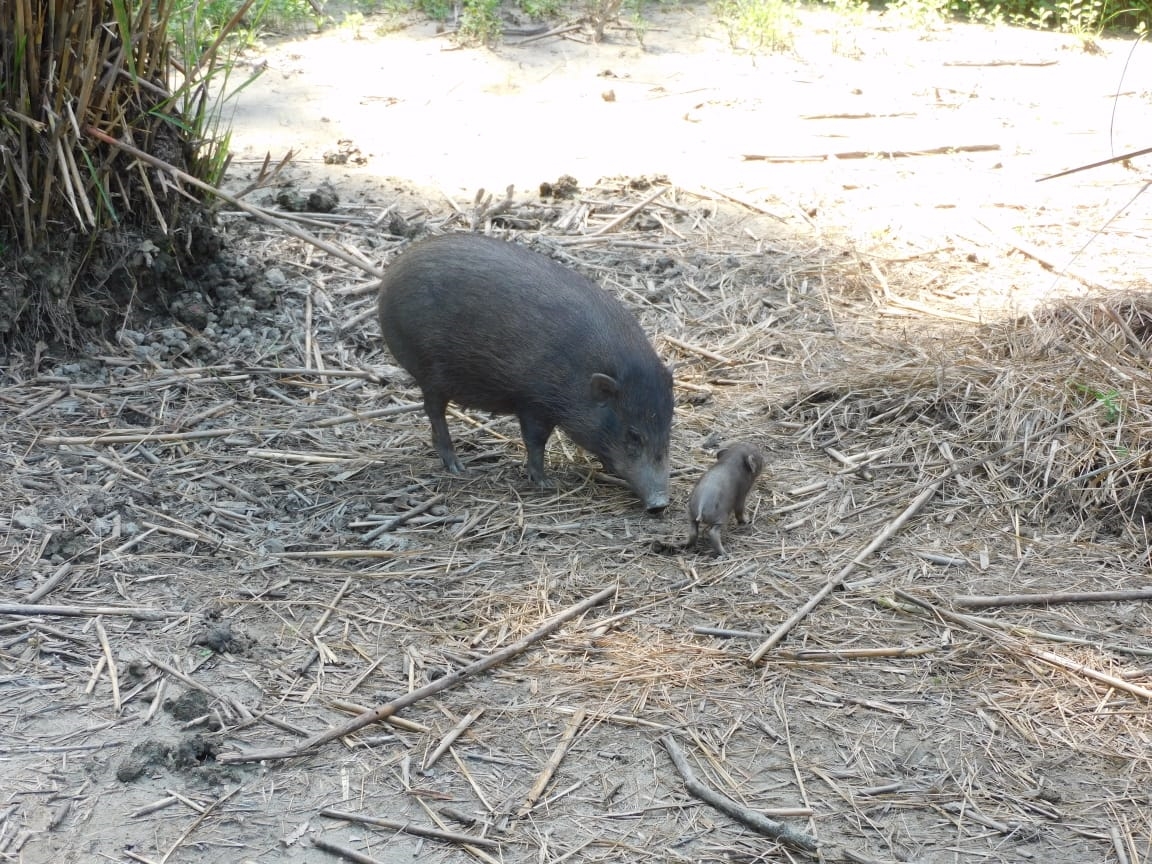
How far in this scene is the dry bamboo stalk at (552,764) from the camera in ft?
10.8

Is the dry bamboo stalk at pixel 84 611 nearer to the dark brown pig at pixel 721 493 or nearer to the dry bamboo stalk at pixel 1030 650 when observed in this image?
the dark brown pig at pixel 721 493

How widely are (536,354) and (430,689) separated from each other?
1.78 metres

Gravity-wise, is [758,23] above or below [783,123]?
above

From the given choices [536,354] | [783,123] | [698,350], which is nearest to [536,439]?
[536,354]

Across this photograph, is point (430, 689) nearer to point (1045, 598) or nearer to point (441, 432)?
point (441, 432)

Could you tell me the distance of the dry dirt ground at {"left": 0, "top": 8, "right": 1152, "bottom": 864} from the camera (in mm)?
3295

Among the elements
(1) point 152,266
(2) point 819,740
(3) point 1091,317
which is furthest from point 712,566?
(1) point 152,266

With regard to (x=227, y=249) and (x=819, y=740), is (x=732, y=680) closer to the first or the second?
(x=819, y=740)

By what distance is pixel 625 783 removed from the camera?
11.1 feet

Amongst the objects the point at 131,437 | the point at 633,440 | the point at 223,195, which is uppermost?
the point at 223,195

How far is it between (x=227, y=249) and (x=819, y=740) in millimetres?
4253

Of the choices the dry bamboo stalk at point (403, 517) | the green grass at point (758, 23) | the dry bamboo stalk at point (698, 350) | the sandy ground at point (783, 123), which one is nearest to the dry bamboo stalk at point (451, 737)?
the dry bamboo stalk at point (403, 517)

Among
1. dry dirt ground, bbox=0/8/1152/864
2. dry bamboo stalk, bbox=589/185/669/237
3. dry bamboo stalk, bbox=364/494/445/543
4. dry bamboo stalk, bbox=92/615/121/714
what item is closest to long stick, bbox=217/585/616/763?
dry dirt ground, bbox=0/8/1152/864

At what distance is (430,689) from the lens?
3705 mm
